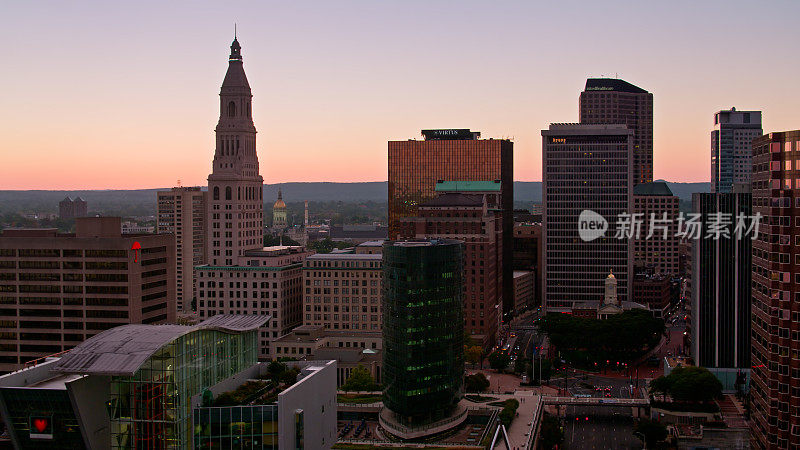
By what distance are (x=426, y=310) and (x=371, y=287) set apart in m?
55.5

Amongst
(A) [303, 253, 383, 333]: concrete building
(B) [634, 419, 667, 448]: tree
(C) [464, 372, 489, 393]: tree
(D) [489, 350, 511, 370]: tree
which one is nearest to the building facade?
(B) [634, 419, 667, 448]: tree

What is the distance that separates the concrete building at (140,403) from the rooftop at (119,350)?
3.8 inches

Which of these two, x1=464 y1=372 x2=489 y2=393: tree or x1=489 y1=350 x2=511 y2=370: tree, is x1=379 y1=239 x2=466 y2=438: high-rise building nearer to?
x1=464 y1=372 x2=489 y2=393: tree

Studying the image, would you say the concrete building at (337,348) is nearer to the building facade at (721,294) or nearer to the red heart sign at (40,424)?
the building facade at (721,294)

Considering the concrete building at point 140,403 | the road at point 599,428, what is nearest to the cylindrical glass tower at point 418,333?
the road at point 599,428

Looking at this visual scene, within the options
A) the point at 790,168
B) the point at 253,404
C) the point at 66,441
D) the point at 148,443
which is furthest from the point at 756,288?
the point at 66,441

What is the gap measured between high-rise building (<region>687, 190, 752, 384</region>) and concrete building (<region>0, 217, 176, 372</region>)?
351 ft

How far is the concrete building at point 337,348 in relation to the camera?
551 feet

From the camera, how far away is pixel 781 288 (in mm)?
100062

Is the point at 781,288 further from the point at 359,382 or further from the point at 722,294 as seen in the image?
the point at 359,382

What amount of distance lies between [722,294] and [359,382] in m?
75.1

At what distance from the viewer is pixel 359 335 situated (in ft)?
611

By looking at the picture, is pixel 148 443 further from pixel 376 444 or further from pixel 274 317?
pixel 274 317

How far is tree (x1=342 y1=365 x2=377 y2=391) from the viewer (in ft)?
516
